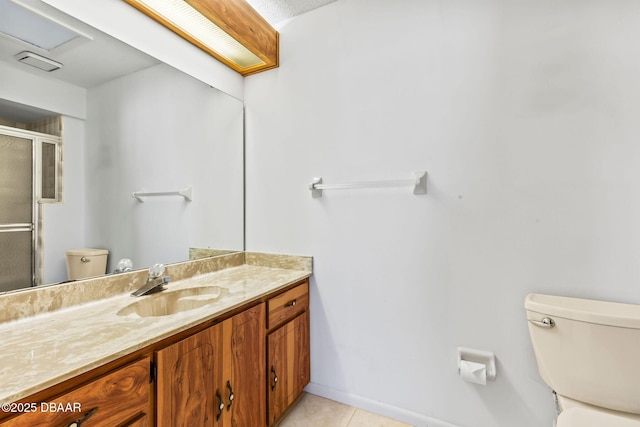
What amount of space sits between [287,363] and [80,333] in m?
0.98

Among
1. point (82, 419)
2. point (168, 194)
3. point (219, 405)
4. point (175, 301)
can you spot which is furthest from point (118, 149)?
point (219, 405)

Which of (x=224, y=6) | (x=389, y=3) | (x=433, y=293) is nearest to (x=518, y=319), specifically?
(x=433, y=293)

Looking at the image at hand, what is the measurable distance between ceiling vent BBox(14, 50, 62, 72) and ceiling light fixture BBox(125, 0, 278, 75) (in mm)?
481

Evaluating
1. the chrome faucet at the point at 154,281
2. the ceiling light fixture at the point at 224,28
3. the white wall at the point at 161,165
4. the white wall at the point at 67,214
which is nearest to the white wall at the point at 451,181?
the ceiling light fixture at the point at 224,28

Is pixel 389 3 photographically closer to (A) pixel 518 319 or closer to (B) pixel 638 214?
(B) pixel 638 214

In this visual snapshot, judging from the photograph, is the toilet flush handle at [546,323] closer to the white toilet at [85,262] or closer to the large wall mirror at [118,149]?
the large wall mirror at [118,149]

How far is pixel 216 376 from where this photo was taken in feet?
3.63

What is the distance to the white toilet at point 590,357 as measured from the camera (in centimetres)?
98

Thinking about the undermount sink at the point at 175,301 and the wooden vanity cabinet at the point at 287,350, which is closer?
the undermount sink at the point at 175,301

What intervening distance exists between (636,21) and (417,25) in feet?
2.87

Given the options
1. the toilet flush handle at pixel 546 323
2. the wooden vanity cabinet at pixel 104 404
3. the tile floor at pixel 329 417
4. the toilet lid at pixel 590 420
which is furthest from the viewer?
the tile floor at pixel 329 417

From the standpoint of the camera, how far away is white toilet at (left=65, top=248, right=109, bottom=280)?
1.17 m

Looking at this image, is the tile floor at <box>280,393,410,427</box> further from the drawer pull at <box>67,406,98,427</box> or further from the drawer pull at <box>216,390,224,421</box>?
the drawer pull at <box>67,406,98,427</box>

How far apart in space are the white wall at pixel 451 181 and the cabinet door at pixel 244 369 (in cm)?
50
